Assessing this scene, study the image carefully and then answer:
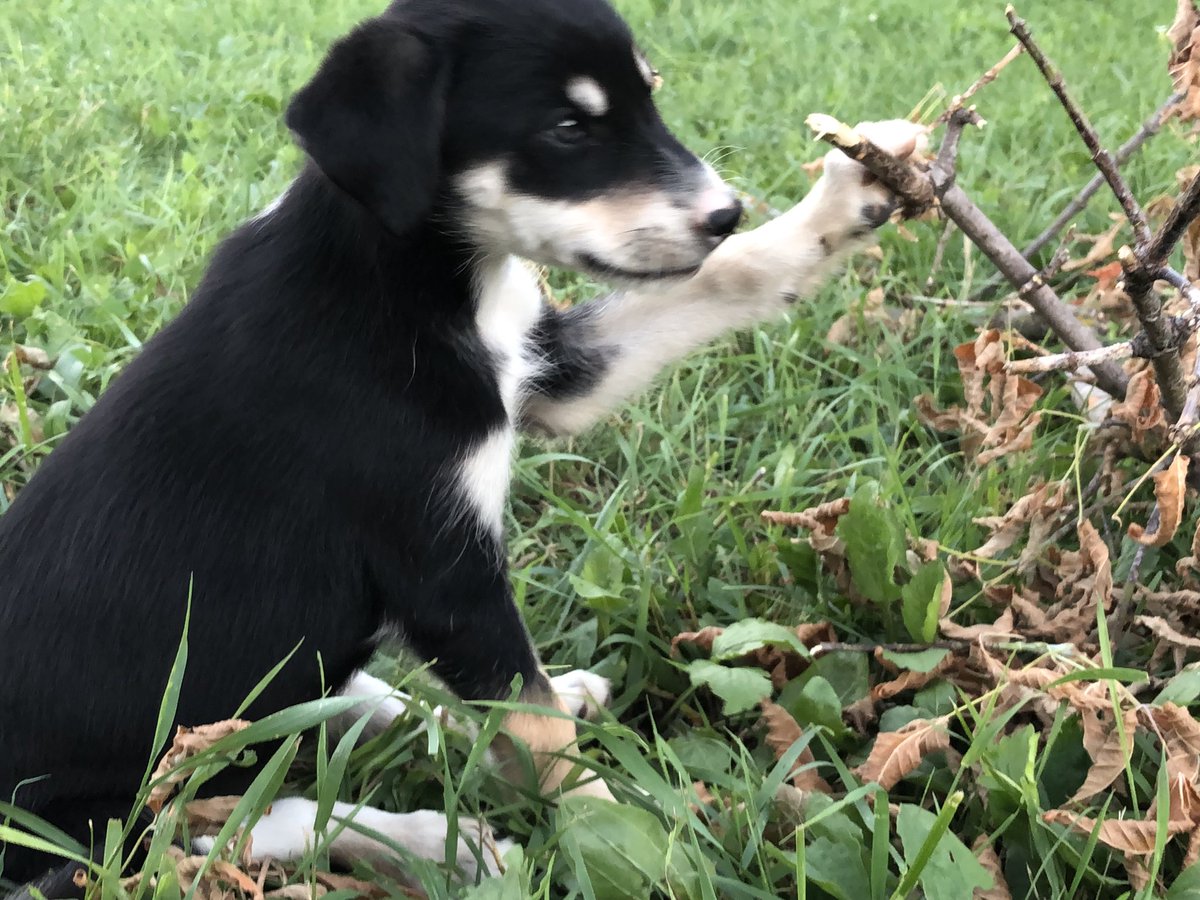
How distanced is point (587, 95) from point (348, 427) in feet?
2.21

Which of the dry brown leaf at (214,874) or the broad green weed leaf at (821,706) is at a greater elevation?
the dry brown leaf at (214,874)

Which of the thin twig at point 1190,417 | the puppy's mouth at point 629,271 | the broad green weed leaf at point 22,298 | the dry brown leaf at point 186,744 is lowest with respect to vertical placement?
the thin twig at point 1190,417

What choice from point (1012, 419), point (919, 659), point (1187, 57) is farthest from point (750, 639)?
point (1187, 57)

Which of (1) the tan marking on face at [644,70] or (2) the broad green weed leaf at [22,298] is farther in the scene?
(2) the broad green weed leaf at [22,298]

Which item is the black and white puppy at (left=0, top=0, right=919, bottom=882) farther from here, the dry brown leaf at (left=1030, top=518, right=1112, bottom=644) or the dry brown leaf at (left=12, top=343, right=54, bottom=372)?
the dry brown leaf at (left=12, top=343, right=54, bottom=372)

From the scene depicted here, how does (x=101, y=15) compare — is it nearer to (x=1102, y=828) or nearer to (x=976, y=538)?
(x=976, y=538)

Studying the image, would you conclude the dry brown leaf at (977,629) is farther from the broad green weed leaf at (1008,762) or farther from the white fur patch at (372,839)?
the white fur patch at (372,839)

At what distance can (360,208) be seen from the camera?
179 centimetres

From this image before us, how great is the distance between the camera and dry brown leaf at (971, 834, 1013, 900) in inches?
61.2

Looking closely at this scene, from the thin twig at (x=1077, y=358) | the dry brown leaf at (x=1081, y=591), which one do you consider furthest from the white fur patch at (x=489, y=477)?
the dry brown leaf at (x=1081, y=591)

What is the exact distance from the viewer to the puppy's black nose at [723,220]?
5.98 ft

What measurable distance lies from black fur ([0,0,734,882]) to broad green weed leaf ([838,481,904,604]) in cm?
66

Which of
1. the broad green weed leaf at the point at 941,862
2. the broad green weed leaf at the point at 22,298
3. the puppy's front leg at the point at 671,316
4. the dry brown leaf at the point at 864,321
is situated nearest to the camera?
the broad green weed leaf at the point at 941,862

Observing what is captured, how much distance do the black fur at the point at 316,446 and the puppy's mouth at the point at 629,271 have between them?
0.39ft
